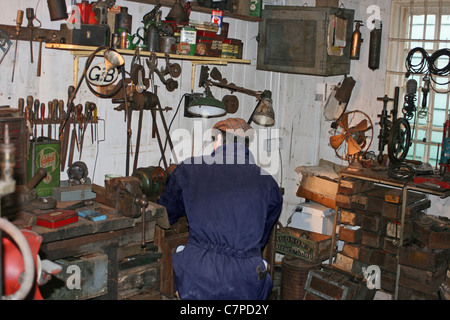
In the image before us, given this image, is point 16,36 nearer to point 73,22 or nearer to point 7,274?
point 73,22

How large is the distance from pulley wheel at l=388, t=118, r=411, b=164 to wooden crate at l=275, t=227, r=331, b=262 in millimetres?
877

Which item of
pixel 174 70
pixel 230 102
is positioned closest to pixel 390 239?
pixel 230 102

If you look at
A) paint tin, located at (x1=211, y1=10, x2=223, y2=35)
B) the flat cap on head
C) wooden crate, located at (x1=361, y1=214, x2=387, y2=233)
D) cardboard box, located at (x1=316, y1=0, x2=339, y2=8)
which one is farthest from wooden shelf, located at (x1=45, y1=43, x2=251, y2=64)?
wooden crate, located at (x1=361, y1=214, x2=387, y2=233)

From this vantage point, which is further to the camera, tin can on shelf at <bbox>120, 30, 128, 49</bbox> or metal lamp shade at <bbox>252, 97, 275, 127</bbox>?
Answer: metal lamp shade at <bbox>252, 97, 275, 127</bbox>

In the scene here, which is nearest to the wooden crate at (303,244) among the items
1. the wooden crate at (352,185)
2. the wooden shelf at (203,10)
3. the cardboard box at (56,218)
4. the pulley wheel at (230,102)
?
the wooden crate at (352,185)

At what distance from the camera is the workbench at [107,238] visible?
289 cm

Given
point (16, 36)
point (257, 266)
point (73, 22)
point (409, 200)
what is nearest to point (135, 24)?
point (73, 22)

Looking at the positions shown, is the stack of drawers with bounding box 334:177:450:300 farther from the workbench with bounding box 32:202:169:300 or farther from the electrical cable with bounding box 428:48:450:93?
the workbench with bounding box 32:202:169:300

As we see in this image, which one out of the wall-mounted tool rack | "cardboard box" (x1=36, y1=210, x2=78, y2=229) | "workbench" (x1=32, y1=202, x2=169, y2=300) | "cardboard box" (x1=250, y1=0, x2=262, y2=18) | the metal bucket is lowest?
"workbench" (x1=32, y1=202, x2=169, y2=300)

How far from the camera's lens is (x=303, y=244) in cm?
448

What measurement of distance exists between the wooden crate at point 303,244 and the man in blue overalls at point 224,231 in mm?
1387

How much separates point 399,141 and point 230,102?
1.46 meters

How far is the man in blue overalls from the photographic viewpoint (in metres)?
2.98

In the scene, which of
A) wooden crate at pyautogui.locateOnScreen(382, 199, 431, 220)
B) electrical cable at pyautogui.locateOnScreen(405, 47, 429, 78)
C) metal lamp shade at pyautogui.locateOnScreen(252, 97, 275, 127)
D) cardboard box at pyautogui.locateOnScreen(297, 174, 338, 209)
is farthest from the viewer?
cardboard box at pyautogui.locateOnScreen(297, 174, 338, 209)
